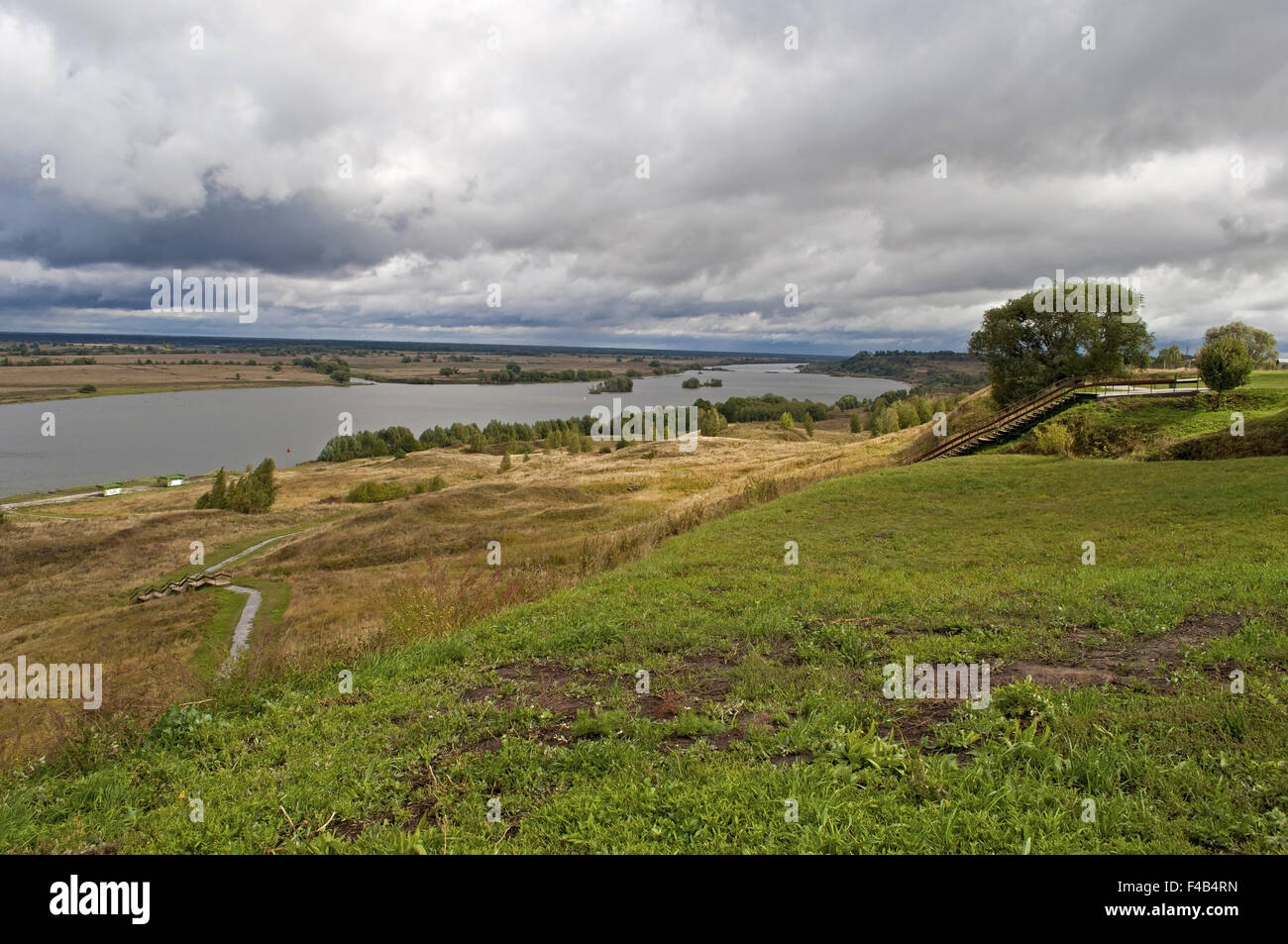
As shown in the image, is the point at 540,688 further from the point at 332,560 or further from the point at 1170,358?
the point at 1170,358

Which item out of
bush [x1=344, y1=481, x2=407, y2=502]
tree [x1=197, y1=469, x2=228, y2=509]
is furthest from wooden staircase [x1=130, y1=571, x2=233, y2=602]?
bush [x1=344, y1=481, x2=407, y2=502]

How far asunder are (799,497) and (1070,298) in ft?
90.2

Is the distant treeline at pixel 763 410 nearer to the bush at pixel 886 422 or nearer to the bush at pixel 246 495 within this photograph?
the bush at pixel 886 422

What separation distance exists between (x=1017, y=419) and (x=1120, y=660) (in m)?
31.0

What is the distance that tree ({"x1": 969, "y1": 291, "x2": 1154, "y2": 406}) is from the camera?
37875mm

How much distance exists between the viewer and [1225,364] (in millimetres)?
28266

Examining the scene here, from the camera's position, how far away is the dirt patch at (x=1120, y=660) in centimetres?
673

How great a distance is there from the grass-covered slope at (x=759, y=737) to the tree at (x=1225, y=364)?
2306 cm

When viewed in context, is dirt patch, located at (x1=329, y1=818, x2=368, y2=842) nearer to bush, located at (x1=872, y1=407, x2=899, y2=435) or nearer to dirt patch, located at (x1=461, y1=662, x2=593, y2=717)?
dirt patch, located at (x1=461, y1=662, x2=593, y2=717)

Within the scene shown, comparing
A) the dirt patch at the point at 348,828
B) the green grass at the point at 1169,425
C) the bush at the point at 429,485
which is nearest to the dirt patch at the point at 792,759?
the dirt patch at the point at 348,828

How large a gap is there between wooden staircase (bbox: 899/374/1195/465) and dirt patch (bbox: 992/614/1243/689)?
26.1 m

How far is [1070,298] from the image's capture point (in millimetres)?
38656
